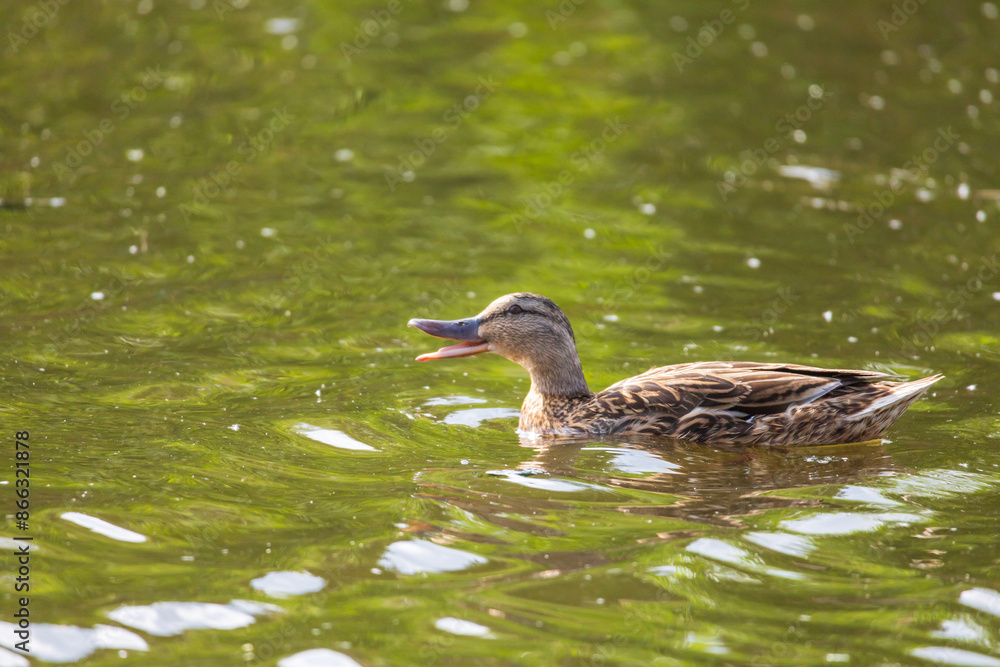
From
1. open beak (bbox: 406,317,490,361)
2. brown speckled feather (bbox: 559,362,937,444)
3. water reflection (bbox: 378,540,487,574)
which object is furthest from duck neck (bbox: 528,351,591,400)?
water reflection (bbox: 378,540,487,574)

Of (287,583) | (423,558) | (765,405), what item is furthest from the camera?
(765,405)

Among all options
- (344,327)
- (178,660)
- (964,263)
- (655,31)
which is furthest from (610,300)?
(655,31)

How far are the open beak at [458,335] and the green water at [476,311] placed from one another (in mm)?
478

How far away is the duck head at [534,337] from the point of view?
9156 millimetres

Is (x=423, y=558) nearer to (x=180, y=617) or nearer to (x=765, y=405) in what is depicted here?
(x=180, y=617)

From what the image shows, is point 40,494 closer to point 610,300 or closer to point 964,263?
point 610,300

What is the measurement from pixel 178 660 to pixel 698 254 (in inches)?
343

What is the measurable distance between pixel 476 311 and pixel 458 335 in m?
2.23

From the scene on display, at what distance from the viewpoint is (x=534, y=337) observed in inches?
362

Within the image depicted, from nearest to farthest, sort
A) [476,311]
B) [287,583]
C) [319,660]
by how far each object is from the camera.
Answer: [319,660] < [287,583] < [476,311]

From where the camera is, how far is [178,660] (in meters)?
5.37

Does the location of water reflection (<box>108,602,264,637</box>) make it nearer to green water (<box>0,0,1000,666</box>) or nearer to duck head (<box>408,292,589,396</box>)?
green water (<box>0,0,1000,666</box>)

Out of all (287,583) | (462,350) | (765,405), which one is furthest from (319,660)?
(765,405)

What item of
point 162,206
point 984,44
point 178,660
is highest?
point 984,44
